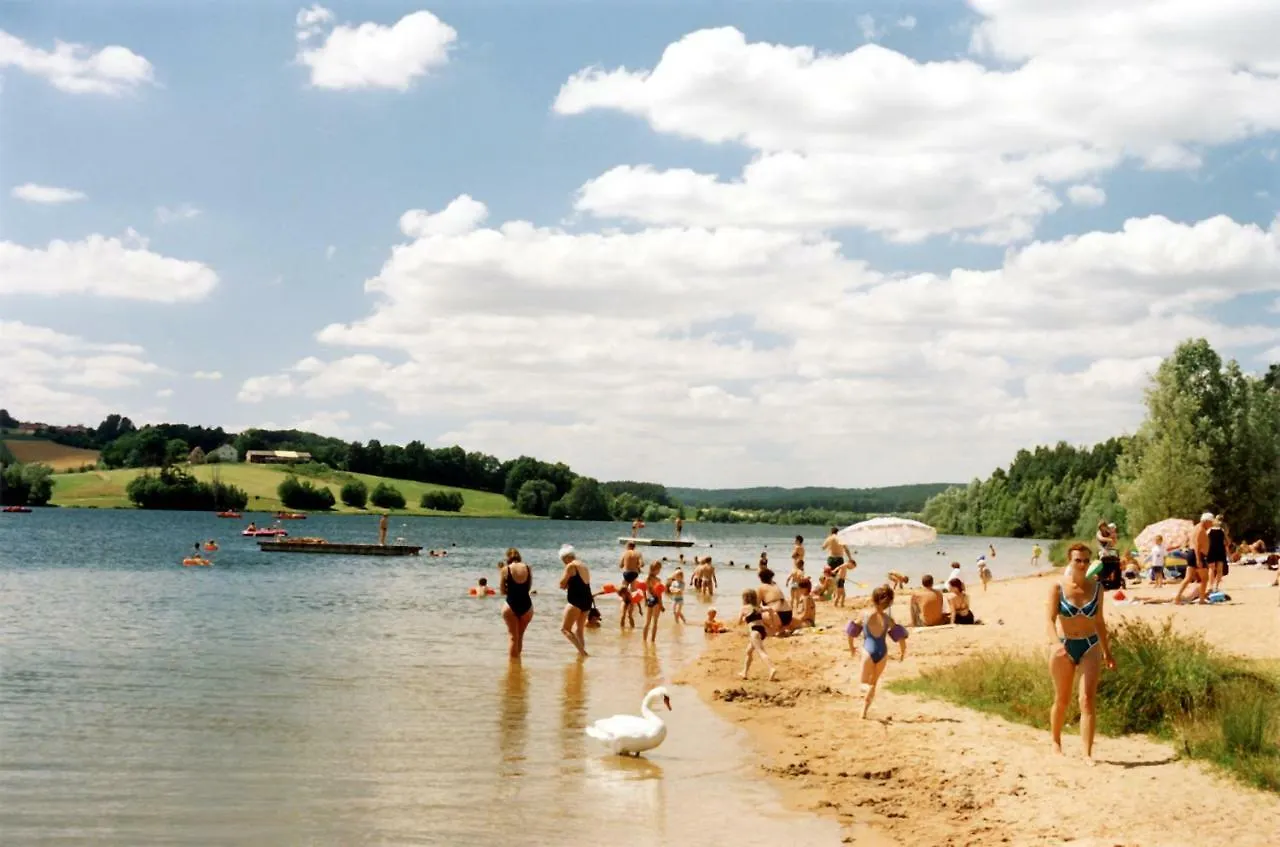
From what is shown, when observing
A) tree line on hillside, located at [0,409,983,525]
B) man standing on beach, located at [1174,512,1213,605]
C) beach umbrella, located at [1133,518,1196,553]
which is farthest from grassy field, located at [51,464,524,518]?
man standing on beach, located at [1174,512,1213,605]

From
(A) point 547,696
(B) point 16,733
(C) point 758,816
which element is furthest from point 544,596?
(C) point 758,816

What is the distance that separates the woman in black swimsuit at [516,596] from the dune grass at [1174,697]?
717 centimetres

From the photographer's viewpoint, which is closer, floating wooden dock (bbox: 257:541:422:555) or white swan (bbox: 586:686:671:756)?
white swan (bbox: 586:686:671:756)

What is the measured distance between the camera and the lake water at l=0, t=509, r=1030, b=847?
8.70m

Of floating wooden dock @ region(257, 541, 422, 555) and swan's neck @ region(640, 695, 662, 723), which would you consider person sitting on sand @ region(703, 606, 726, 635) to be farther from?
floating wooden dock @ region(257, 541, 422, 555)

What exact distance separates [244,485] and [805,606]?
117253 millimetres

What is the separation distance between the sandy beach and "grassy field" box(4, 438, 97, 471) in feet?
345

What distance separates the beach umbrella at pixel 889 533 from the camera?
27.1 m

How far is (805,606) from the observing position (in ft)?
74.7

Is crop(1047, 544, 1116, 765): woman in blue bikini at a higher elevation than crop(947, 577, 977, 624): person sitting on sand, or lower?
higher

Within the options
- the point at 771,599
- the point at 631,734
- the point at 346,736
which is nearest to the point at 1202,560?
the point at 771,599

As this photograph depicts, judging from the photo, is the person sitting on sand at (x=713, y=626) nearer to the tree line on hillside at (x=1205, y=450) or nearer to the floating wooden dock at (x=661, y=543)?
the tree line on hillside at (x=1205, y=450)

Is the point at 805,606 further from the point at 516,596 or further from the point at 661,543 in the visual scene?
the point at 661,543

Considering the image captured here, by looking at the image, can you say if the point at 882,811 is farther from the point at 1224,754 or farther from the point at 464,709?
the point at 464,709
